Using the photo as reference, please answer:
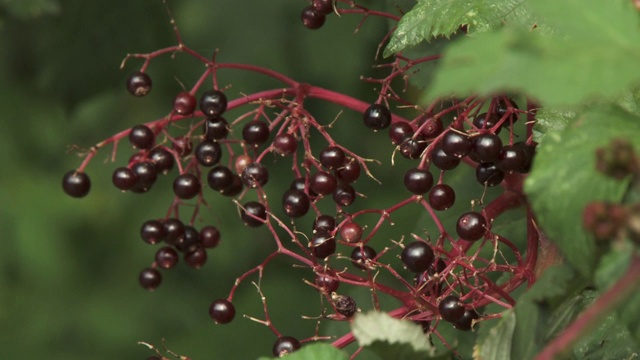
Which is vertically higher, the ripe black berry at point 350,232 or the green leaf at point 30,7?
the green leaf at point 30,7

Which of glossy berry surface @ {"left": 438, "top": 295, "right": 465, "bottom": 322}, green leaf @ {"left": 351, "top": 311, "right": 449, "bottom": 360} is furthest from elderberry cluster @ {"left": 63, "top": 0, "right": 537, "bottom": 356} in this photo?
green leaf @ {"left": 351, "top": 311, "right": 449, "bottom": 360}

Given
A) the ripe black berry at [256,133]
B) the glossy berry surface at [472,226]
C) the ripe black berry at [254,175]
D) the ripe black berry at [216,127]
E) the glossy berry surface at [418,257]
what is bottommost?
the glossy berry surface at [472,226]

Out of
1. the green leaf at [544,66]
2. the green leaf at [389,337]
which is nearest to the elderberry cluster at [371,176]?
the green leaf at [389,337]

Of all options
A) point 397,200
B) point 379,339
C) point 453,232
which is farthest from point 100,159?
point 379,339

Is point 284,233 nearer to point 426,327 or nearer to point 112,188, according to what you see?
point 112,188

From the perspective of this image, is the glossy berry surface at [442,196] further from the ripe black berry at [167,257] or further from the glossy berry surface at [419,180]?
the ripe black berry at [167,257]

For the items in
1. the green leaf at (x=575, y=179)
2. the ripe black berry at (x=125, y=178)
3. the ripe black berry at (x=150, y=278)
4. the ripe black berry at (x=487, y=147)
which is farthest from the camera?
the ripe black berry at (x=150, y=278)

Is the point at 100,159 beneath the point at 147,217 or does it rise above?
above
